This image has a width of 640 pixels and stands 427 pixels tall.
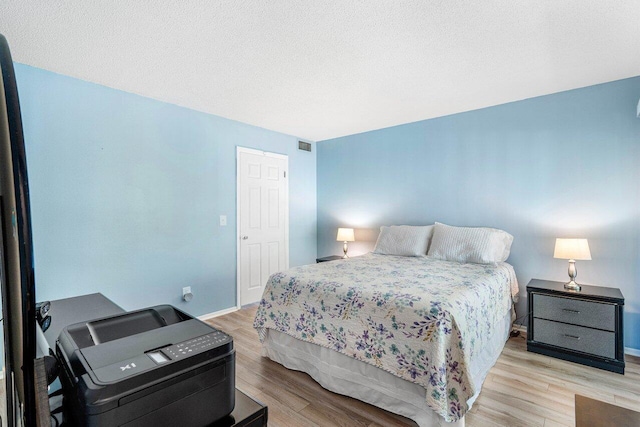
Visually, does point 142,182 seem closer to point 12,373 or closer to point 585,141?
point 12,373

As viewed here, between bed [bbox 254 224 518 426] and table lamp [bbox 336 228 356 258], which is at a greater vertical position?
table lamp [bbox 336 228 356 258]

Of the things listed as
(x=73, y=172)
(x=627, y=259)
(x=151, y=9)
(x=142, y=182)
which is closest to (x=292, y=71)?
(x=151, y=9)

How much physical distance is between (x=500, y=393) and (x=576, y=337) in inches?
37.9

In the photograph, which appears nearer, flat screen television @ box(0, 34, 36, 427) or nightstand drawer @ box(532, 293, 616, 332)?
flat screen television @ box(0, 34, 36, 427)

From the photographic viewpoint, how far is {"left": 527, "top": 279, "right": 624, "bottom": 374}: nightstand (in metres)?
2.41

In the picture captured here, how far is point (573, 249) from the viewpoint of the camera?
266 centimetres

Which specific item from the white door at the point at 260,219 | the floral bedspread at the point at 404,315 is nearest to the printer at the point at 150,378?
the floral bedspread at the point at 404,315

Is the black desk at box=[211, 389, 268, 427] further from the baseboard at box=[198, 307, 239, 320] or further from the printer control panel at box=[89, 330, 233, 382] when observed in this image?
the baseboard at box=[198, 307, 239, 320]

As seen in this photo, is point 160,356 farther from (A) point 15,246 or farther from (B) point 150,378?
(A) point 15,246

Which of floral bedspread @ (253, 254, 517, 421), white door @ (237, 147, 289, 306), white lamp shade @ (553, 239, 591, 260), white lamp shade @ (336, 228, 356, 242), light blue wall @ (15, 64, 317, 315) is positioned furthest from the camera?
white lamp shade @ (336, 228, 356, 242)

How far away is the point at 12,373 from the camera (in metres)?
0.48

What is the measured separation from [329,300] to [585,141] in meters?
2.79

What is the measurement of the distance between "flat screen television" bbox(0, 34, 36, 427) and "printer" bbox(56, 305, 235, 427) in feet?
0.45

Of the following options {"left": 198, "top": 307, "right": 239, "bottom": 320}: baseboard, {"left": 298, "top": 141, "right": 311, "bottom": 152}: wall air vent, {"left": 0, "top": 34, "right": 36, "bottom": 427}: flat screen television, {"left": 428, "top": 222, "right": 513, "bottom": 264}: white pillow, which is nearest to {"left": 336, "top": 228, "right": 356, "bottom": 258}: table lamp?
{"left": 428, "top": 222, "right": 513, "bottom": 264}: white pillow
